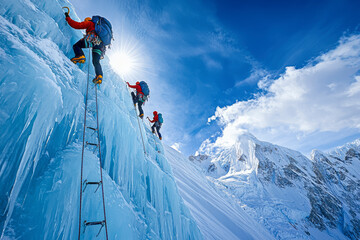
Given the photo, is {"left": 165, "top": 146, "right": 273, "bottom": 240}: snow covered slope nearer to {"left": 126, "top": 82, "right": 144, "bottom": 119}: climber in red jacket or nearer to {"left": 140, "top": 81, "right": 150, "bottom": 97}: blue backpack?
{"left": 126, "top": 82, "right": 144, "bottom": 119}: climber in red jacket

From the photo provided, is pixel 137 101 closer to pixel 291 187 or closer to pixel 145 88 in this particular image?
pixel 145 88

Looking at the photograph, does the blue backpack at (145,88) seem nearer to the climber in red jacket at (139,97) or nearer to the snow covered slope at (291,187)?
the climber in red jacket at (139,97)

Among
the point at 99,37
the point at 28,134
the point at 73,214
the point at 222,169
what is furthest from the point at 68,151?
the point at 222,169

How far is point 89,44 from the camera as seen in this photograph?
4.16 m

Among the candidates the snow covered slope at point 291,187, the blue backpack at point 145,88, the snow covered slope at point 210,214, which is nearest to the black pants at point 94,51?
the blue backpack at point 145,88

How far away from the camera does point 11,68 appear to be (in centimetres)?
193

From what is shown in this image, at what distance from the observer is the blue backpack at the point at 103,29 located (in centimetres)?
428

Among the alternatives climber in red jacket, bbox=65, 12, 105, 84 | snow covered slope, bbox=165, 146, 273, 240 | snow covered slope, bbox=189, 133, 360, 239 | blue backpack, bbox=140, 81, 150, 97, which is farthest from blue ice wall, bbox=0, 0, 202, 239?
snow covered slope, bbox=189, 133, 360, 239

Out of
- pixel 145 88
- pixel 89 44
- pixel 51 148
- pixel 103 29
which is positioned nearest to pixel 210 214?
pixel 145 88

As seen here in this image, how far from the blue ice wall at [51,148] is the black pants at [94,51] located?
0.81ft

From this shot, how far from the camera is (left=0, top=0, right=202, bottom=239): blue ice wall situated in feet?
5.92

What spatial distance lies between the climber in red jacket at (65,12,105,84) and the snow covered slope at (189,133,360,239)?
4153 cm

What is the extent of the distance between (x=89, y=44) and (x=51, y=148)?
2934 mm

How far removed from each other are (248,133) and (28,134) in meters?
101
